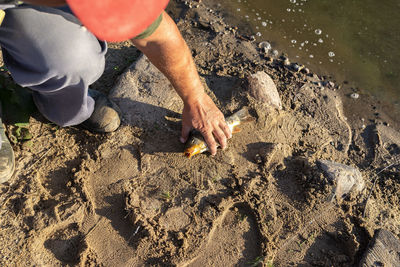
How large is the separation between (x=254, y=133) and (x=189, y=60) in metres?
0.90

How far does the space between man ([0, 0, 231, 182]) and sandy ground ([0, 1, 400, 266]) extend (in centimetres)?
21

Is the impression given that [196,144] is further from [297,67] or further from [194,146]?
[297,67]

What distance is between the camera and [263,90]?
2.94 m

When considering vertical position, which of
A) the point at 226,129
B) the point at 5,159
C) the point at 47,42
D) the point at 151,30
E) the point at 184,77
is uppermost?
the point at 151,30

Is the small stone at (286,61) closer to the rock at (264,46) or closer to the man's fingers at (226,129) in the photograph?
the rock at (264,46)

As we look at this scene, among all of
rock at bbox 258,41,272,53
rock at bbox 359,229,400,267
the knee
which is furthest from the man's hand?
rock at bbox 258,41,272,53

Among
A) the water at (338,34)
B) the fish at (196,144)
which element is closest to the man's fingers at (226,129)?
A: the fish at (196,144)

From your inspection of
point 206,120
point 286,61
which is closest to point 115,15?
point 206,120

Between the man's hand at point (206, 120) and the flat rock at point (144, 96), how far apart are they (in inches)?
15.0

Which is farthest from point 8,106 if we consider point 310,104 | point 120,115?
point 310,104

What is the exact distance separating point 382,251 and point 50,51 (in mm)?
2544

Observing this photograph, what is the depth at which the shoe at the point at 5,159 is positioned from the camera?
2.30m

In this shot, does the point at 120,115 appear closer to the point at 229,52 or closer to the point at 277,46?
the point at 229,52

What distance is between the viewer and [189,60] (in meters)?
2.28
